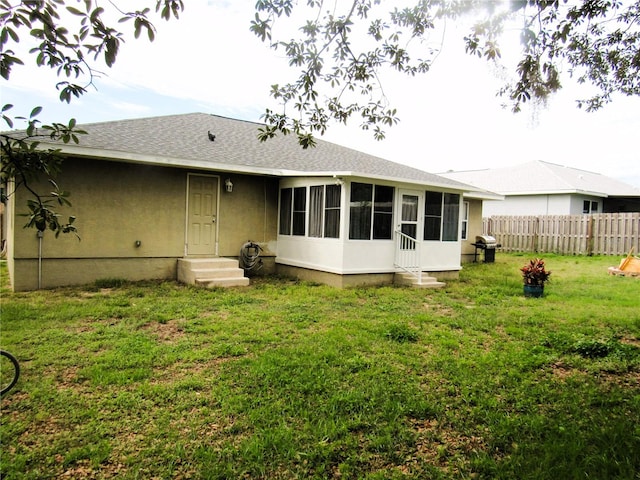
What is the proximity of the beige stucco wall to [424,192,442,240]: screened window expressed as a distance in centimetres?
449

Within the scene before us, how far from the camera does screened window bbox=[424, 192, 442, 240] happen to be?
33.1 feet

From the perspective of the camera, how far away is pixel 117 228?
8.53 metres

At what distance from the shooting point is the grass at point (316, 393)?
2709mm

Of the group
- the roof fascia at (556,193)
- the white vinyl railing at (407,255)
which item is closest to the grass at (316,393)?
the white vinyl railing at (407,255)

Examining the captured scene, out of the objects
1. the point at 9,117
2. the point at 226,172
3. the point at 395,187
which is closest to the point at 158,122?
the point at 226,172

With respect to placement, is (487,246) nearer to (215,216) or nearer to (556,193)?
(556,193)

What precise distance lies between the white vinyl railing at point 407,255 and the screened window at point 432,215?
0.61 m

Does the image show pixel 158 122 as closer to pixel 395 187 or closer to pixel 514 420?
pixel 395 187

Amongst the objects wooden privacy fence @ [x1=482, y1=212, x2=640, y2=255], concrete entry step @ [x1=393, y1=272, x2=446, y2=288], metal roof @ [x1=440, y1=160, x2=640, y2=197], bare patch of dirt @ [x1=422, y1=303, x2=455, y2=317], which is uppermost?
metal roof @ [x1=440, y1=160, x2=640, y2=197]

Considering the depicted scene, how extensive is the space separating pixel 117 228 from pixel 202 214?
71.1 inches

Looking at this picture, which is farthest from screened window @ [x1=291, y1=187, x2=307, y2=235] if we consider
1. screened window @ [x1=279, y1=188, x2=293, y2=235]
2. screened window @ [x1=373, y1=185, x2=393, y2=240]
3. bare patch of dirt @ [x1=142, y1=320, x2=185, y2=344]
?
bare patch of dirt @ [x1=142, y1=320, x2=185, y2=344]

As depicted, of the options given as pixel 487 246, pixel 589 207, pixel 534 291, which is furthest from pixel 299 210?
Answer: pixel 589 207

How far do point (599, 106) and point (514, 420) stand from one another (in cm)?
568

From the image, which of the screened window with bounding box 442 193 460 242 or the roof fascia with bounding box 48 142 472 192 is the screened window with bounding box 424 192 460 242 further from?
the roof fascia with bounding box 48 142 472 192
